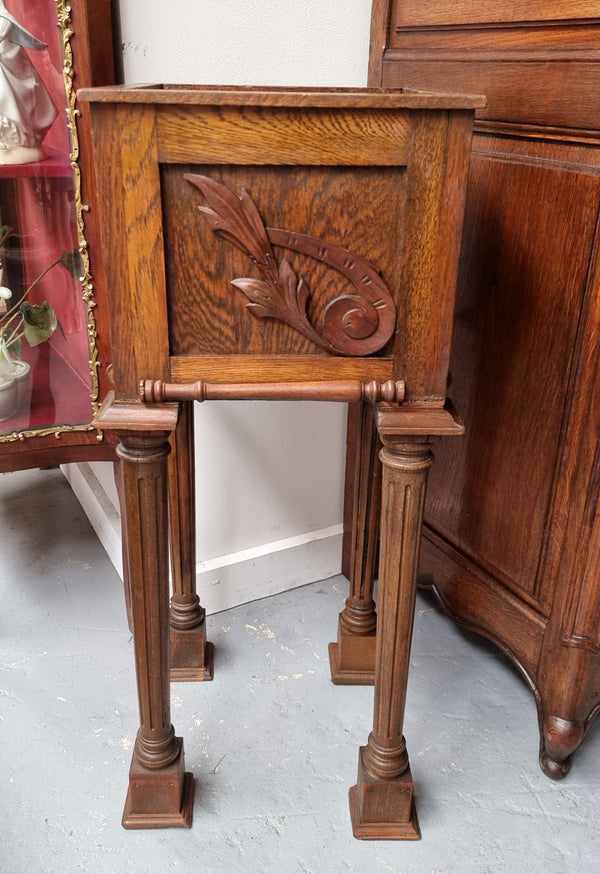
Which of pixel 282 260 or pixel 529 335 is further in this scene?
pixel 529 335

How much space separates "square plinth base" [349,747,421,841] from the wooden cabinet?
26 cm

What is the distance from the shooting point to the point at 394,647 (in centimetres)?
107

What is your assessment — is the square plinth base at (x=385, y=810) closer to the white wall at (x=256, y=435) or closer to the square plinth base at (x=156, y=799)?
the square plinth base at (x=156, y=799)

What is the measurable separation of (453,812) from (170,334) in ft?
2.77

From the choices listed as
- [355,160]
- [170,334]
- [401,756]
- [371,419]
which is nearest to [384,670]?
[401,756]

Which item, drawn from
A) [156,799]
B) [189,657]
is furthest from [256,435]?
[156,799]

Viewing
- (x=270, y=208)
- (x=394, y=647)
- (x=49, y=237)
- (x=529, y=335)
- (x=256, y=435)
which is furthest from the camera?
(x=256, y=435)

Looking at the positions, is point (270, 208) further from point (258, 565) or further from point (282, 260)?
point (258, 565)

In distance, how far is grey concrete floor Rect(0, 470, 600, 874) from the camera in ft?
3.74

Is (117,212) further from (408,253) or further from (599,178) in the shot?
(599,178)

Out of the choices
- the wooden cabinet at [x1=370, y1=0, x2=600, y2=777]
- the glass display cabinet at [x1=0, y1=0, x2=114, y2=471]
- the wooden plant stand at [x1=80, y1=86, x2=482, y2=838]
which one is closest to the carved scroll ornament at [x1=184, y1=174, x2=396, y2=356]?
the wooden plant stand at [x1=80, y1=86, x2=482, y2=838]

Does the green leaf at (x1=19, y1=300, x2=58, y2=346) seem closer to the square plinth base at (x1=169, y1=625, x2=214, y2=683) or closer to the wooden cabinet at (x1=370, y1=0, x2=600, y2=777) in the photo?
the square plinth base at (x1=169, y1=625, x2=214, y2=683)

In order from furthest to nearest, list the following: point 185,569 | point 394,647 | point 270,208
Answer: point 185,569
point 394,647
point 270,208

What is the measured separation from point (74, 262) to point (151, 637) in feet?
2.06
